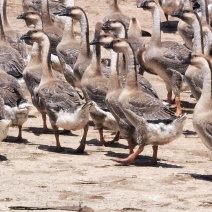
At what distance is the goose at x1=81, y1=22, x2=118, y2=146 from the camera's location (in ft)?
45.8

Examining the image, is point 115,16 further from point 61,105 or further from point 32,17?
point 61,105

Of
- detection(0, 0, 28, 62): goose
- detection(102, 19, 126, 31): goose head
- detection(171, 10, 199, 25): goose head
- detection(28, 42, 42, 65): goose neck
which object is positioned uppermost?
detection(171, 10, 199, 25): goose head

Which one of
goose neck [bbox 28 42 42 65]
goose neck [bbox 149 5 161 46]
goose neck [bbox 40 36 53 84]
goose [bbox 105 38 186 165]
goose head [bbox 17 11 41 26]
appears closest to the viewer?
goose [bbox 105 38 186 165]

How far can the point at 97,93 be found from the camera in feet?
46.6

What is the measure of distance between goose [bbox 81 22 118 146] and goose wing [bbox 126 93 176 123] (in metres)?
1.18

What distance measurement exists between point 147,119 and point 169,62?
14.5ft

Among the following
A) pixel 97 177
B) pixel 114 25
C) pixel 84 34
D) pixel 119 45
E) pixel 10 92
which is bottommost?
pixel 97 177

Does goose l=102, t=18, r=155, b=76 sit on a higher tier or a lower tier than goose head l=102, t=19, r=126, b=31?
lower

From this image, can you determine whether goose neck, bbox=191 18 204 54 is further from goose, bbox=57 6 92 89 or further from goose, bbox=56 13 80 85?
goose, bbox=56 13 80 85

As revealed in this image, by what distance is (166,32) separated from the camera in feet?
76.4

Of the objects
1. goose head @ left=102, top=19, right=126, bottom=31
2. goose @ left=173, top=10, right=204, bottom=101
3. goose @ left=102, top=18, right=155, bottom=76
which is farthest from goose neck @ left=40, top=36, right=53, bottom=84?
goose @ left=173, top=10, right=204, bottom=101

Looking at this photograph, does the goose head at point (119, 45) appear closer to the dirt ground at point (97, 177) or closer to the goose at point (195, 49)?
the dirt ground at point (97, 177)

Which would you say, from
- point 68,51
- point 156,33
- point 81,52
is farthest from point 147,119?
point 68,51

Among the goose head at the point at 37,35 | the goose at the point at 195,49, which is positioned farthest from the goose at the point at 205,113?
the goose head at the point at 37,35
